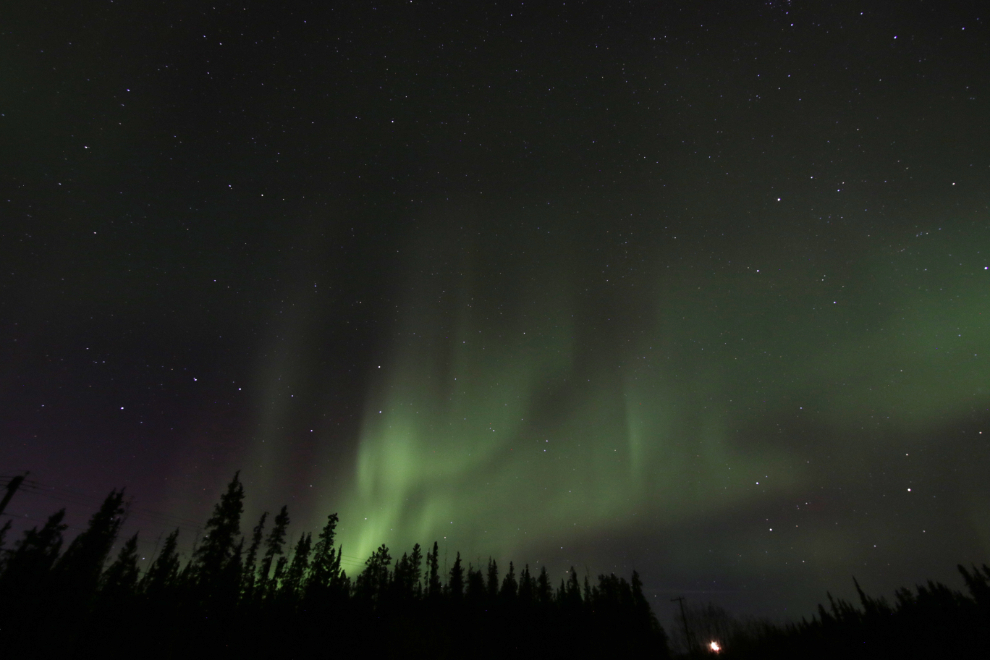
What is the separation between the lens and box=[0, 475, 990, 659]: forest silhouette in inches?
1583

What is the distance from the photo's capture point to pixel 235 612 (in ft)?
161

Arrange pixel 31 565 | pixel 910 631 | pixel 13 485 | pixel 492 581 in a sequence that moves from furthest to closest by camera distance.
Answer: pixel 492 581
pixel 910 631
pixel 31 565
pixel 13 485

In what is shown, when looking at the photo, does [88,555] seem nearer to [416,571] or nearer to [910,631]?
[416,571]

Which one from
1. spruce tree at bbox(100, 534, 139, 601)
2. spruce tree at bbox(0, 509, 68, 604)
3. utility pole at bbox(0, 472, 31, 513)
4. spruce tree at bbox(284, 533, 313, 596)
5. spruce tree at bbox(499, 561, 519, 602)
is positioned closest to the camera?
utility pole at bbox(0, 472, 31, 513)

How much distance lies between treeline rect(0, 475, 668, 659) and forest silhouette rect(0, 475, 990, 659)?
16 cm

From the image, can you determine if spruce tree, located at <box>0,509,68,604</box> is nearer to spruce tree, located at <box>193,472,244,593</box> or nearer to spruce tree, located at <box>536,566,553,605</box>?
spruce tree, located at <box>193,472,244,593</box>

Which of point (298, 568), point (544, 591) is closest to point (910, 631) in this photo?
point (544, 591)

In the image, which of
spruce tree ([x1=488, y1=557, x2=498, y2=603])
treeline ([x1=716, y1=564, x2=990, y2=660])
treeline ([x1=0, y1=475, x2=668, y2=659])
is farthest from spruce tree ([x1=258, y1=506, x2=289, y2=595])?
treeline ([x1=716, y1=564, x2=990, y2=660])

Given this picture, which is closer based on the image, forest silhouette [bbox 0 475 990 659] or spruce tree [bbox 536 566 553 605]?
forest silhouette [bbox 0 475 990 659]

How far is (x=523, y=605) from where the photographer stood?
7719 centimetres

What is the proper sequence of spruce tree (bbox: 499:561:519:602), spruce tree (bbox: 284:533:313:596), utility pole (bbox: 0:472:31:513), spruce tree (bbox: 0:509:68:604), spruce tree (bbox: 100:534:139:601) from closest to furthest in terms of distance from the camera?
utility pole (bbox: 0:472:31:513)
spruce tree (bbox: 0:509:68:604)
spruce tree (bbox: 100:534:139:601)
spruce tree (bbox: 284:533:313:596)
spruce tree (bbox: 499:561:519:602)

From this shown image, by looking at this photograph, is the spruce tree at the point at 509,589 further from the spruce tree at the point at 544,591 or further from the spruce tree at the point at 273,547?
the spruce tree at the point at 273,547

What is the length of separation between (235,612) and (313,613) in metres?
9.16

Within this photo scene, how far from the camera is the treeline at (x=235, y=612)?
3897cm
